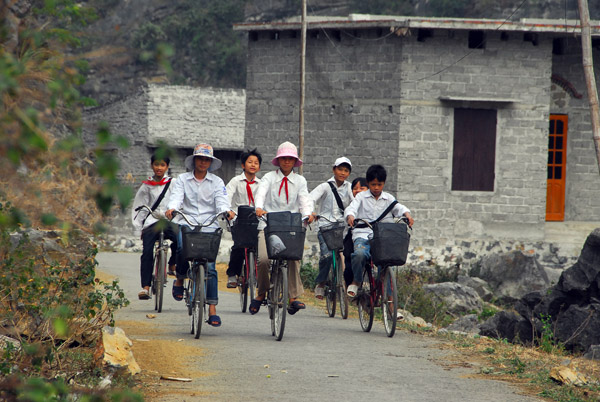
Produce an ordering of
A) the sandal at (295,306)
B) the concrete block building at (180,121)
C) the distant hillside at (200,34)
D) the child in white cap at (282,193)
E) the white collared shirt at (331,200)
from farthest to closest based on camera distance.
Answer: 1. the distant hillside at (200,34)
2. the concrete block building at (180,121)
3. the white collared shirt at (331,200)
4. the child in white cap at (282,193)
5. the sandal at (295,306)

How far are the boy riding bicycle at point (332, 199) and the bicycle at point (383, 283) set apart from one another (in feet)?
3.87

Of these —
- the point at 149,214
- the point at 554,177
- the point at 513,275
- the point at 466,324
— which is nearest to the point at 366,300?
the point at 149,214

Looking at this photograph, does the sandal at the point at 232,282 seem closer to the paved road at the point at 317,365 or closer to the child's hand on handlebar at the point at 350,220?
the paved road at the point at 317,365

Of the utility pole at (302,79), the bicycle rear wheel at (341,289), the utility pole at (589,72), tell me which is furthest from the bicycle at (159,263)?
the utility pole at (302,79)

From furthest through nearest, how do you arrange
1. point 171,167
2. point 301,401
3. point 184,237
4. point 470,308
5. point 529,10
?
1. point 529,10
2. point 171,167
3. point 470,308
4. point 184,237
5. point 301,401

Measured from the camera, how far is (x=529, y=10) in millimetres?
44000

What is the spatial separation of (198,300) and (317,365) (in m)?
1.77

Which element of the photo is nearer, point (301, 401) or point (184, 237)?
point (301, 401)

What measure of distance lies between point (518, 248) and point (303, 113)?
615 cm

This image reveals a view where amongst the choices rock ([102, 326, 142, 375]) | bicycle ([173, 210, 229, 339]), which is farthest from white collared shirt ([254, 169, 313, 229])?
rock ([102, 326, 142, 375])

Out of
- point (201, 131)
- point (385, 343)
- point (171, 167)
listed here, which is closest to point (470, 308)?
point (385, 343)

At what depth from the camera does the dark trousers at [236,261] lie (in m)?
10.5

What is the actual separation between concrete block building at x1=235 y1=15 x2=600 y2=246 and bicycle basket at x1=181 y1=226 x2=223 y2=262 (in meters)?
12.3

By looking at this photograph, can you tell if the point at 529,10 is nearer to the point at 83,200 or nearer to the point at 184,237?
the point at 83,200
